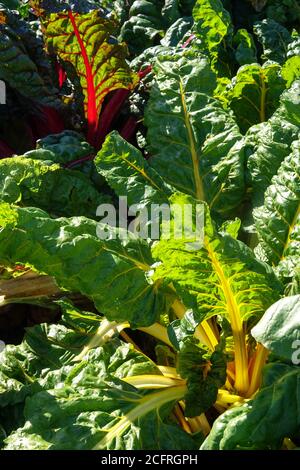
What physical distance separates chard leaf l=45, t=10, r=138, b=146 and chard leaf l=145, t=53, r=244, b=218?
32 centimetres

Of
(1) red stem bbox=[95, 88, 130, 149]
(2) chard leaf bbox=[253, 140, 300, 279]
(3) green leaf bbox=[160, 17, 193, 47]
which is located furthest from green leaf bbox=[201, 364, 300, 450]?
(3) green leaf bbox=[160, 17, 193, 47]

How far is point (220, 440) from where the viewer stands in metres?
1.39

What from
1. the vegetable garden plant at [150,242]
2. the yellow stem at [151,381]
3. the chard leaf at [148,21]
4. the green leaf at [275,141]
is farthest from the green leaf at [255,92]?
the yellow stem at [151,381]

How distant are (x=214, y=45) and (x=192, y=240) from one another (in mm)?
1221

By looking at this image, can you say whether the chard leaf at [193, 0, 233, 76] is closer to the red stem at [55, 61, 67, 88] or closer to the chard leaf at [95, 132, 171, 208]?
the red stem at [55, 61, 67, 88]

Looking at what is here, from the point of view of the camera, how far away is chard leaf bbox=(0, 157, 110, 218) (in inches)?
79.7

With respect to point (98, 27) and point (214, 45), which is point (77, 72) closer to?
point (98, 27)

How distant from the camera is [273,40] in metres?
2.64

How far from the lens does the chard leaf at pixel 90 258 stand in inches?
59.7

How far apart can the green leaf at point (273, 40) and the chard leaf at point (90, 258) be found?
1249 mm

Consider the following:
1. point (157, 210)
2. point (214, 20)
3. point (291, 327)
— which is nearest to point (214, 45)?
point (214, 20)

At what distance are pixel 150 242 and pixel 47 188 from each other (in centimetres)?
47

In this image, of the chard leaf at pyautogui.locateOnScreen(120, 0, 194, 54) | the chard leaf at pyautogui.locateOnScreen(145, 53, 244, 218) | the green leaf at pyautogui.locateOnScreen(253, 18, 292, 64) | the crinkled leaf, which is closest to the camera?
the crinkled leaf

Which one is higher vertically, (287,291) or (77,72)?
(77,72)
